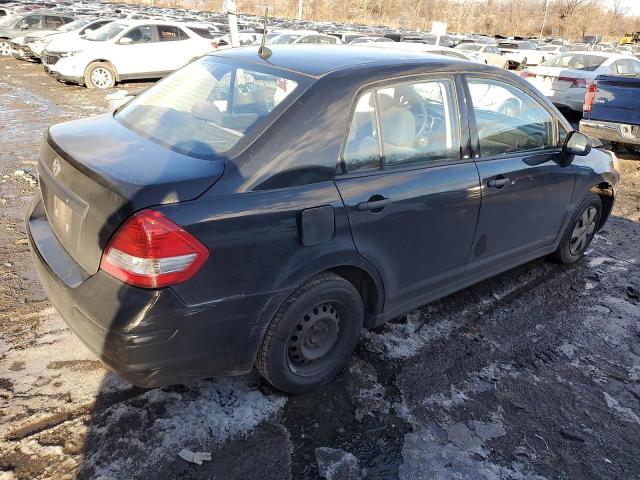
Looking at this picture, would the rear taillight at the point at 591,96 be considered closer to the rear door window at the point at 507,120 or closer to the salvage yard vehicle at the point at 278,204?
the rear door window at the point at 507,120

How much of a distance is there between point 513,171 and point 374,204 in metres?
1.32

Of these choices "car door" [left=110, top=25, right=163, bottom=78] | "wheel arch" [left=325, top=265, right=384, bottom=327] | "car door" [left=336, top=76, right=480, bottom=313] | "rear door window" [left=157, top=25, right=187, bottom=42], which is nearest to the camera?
"car door" [left=336, top=76, right=480, bottom=313]

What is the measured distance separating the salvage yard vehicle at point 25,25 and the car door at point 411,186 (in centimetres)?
2055

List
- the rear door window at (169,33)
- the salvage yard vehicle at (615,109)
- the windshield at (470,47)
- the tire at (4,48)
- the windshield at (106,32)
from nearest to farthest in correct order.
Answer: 1. the salvage yard vehicle at (615,109)
2. the windshield at (106,32)
3. the rear door window at (169,33)
4. the tire at (4,48)
5. the windshield at (470,47)

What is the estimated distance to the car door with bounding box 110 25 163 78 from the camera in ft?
45.5

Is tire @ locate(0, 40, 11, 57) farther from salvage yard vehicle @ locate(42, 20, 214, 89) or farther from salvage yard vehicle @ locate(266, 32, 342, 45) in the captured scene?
salvage yard vehicle @ locate(266, 32, 342, 45)

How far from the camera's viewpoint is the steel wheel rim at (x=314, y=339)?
2770 millimetres

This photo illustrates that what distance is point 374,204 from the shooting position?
8.97 ft

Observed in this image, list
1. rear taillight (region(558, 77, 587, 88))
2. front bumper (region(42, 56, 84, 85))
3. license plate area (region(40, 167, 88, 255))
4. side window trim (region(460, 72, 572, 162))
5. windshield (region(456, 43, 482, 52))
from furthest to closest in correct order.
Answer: windshield (region(456, 43, 482, 52)) < front bumper (region(42, 56, 84, 85)) < rear taillight (region(558, 77, 587, 88)) < side window trim (region(460, 72, 572, 162)) < license plate area (region(40, 167, 88, 255))

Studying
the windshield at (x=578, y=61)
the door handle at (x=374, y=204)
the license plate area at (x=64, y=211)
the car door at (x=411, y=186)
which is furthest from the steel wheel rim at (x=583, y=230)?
the windshield at (x=578, y=61)

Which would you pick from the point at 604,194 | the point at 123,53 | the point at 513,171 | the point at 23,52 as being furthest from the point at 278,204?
the point at 23,52

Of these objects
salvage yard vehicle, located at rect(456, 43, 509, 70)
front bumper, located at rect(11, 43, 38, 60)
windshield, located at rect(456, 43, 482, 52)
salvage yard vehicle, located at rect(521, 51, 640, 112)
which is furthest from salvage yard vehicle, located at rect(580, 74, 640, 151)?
front bumper, located at rect(11, 43, 38, 60)

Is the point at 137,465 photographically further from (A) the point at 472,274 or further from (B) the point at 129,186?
(A) the point at 472,274

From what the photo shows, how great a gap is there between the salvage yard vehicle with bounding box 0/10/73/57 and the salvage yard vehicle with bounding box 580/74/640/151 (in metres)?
19.1
